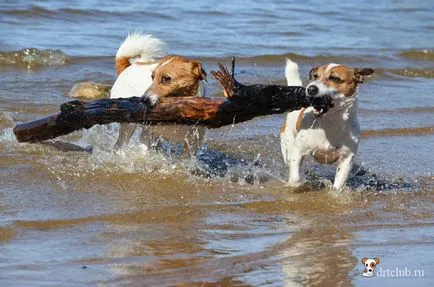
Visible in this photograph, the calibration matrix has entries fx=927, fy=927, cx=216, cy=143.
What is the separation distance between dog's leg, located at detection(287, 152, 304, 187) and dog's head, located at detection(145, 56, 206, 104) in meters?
1.03

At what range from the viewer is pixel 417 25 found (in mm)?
21219

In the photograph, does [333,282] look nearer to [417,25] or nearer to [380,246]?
[380,246]

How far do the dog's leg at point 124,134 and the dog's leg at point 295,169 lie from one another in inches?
60.7

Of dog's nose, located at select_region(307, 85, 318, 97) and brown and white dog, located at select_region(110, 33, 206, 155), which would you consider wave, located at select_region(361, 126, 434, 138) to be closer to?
brown and white dog, located at select_region(110, 33, 206, 155)

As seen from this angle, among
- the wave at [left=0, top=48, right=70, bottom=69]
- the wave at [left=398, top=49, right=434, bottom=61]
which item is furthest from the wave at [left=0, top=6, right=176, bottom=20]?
the wave at [left=398, top=49, right=434, bottom=61]

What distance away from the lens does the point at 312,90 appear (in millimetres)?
7145

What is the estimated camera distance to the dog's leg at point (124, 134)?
8461 mm

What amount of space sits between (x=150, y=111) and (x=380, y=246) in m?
2.25

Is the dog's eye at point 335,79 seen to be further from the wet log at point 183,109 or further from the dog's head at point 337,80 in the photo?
the wet log at point 183,109

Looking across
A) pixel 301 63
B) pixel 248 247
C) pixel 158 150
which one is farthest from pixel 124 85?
pixel 301 63

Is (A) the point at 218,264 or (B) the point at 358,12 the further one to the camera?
(B) the point at 358,12

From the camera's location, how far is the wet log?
6781 millimetres

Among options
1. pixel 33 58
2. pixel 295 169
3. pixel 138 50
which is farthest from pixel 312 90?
pixel 33 58

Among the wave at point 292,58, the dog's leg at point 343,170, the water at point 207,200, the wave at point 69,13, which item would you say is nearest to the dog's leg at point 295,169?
the water at point 207,200
